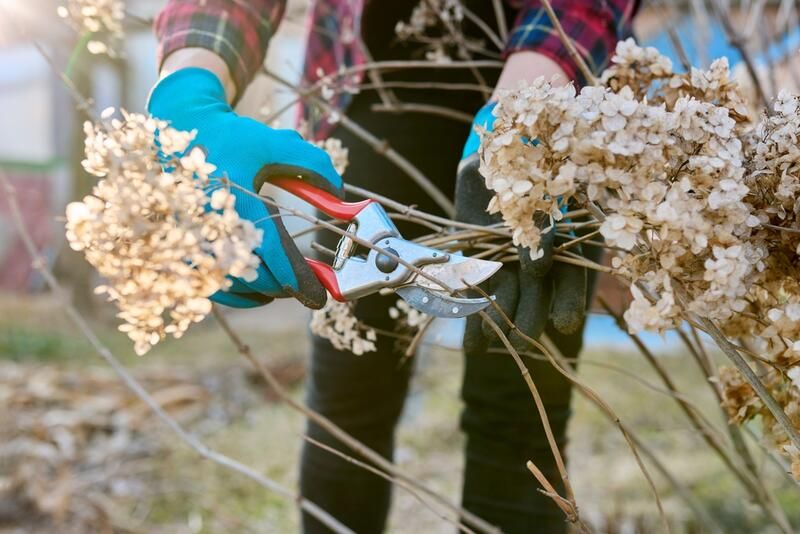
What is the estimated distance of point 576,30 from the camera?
3.42ft

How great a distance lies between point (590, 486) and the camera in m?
Result: 2.48

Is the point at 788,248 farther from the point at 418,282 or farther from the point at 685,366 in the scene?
the point at 685,366

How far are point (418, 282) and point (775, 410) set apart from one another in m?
0.35

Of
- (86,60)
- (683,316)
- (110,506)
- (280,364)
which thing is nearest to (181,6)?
(683,316)

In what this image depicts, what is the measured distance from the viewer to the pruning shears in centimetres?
81

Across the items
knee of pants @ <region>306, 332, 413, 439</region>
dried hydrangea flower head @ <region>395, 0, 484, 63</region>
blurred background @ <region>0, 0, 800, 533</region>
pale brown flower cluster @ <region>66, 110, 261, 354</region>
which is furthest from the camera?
blurred background @ <region>0, 0, 800, 533</region>

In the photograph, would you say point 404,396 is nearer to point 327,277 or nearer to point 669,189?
point 327,277

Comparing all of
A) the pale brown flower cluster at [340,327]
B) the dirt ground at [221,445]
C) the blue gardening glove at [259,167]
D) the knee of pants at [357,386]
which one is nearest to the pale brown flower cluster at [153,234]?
the blue gardening glove at [259,167]

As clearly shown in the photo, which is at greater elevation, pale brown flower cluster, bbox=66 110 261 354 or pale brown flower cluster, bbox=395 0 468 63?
pale brown flower cluster, bbox=395 0 468 63

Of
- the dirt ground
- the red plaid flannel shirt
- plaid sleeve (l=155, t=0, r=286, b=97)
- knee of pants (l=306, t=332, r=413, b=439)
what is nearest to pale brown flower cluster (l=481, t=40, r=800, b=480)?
the red plaid flannel shirt

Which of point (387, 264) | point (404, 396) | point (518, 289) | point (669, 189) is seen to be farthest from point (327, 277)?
point (404, 396)

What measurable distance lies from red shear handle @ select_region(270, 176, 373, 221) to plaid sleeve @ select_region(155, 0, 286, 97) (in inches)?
11.0

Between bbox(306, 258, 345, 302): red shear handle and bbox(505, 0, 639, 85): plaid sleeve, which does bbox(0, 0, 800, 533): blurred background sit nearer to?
bbox(306, 258, 345, 302): red shear handle

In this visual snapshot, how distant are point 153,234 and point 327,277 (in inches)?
10.6
